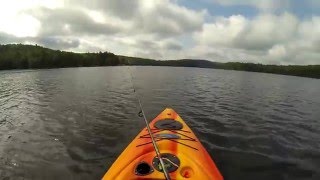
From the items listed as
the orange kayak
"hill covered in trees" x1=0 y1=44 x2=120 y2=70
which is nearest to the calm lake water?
the orange kayak

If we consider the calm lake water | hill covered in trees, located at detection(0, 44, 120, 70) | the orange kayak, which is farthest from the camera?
hill covered in trees, located at detection(0, 44, 120, 70)

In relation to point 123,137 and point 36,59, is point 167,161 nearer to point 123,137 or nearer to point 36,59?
point 123,137

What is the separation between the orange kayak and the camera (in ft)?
28.8

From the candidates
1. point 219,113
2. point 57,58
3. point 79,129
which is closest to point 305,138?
point 219,113

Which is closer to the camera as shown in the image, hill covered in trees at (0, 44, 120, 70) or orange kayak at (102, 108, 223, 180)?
orange kayak at (102, 108, 223, 180)

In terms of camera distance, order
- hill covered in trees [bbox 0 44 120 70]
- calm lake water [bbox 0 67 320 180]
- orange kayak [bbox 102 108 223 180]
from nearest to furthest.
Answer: orange kayak [bbox 102 108 223 180]
calm lake water [bbox 0 67 320 180]
hill covered in trees [bbox 0 44 120 70]

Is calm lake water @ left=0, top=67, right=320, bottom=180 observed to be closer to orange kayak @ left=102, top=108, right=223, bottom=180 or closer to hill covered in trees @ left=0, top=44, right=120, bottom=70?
orange kayak @ left=102, top=108, right=223, bottom=180

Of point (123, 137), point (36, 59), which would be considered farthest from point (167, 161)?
point (36, 59)

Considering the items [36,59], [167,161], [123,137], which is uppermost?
[36,59]

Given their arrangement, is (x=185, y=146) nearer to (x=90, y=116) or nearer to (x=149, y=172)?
(x=149, y=172)

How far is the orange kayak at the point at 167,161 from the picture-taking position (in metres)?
8.77

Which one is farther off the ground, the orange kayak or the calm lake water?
the orange kayak

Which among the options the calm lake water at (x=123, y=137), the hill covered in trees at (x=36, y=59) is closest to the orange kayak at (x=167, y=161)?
the calm lake water at (x=123, y=137)

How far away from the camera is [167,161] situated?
9477 millimetres
